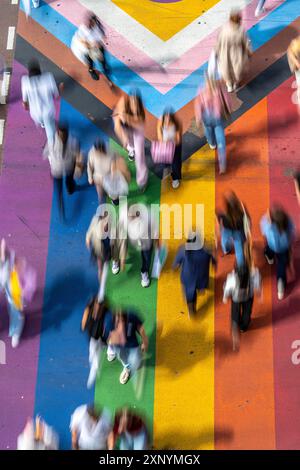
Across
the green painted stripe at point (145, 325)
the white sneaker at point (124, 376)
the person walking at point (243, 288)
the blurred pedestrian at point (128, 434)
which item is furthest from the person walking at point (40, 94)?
the blurred pedestrian at point (128, 434)

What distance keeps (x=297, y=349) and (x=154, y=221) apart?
9.20 feet

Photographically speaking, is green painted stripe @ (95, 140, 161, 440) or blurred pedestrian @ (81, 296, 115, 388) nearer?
blurred pedestrian @ (81, 296, 115, 388)

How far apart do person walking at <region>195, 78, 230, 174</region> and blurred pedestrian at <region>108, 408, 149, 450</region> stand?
447 cm

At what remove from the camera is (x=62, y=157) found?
9484 mm

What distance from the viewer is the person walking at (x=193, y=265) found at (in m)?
8.46

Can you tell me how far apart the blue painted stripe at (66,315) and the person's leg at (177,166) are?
4.27 ft

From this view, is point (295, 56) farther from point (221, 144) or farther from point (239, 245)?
point (239, 245)

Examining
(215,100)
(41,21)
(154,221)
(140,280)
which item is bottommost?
(140,280)

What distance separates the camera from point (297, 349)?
9.16 meters

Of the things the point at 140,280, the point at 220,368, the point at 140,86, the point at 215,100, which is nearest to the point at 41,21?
the point at 140,86

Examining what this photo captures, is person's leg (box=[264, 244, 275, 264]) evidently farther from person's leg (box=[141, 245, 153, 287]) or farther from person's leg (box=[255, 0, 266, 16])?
person's leg (box=[255, 0, 266, 16])

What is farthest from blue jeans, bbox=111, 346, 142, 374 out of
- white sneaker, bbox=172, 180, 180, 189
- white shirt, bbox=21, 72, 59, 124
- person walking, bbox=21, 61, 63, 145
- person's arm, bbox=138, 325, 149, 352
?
white shirt, bbox=21, 72, 59, 124

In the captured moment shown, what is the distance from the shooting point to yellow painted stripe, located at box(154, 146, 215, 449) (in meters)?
8.71
